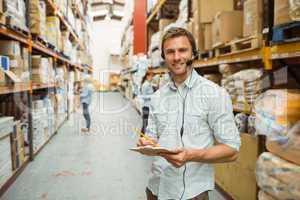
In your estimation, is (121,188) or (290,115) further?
(121,188)

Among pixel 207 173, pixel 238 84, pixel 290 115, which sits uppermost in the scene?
pixel 238 84

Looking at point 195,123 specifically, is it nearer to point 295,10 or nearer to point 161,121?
point 161,121

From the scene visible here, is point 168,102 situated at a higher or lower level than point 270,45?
lower

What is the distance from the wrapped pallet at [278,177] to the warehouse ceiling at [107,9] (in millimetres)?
22095

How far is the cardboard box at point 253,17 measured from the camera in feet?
7.74

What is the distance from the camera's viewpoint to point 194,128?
1.46m

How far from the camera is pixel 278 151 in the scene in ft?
6.32

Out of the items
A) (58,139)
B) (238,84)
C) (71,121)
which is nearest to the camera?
(238,84)

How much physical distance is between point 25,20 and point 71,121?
4.42 m

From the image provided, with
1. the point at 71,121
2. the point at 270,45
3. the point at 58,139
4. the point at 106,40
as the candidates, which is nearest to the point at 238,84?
the point at 270,45

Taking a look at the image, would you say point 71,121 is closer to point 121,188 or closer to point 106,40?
point 121,188

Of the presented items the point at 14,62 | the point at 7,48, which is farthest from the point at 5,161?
the point at 7,48

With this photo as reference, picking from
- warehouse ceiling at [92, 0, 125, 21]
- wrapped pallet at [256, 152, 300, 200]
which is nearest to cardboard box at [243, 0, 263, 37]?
wrapped pallet at [256, 152, 300, 200]

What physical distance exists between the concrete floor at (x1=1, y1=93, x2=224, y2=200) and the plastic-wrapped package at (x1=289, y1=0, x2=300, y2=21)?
2.00 metres
